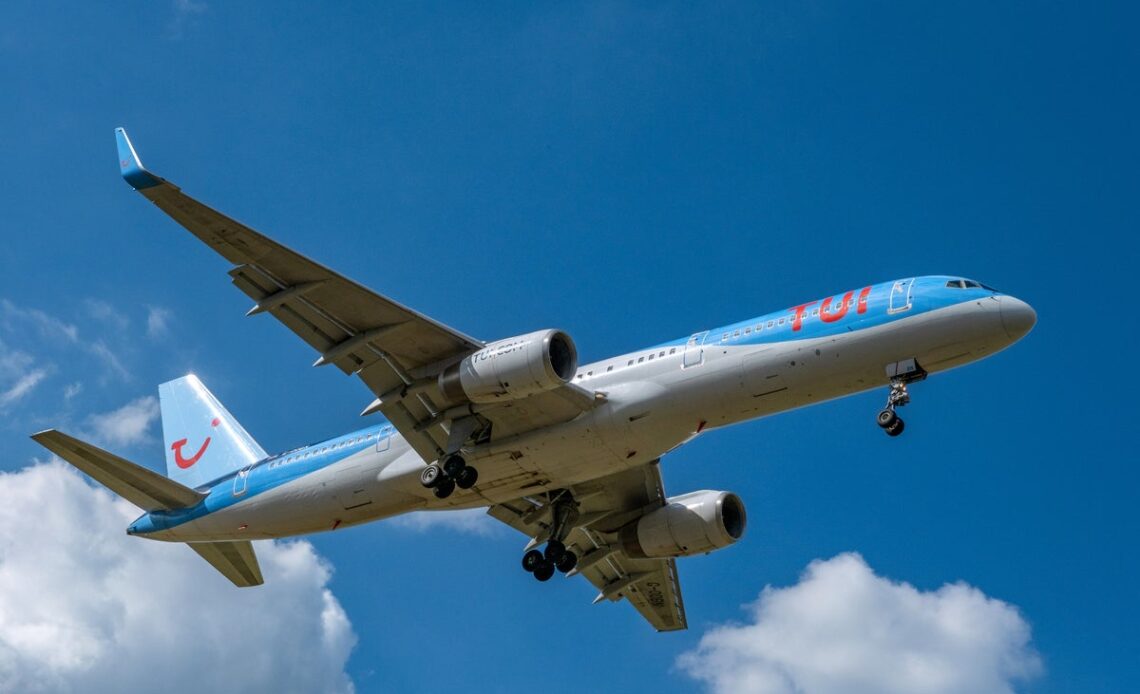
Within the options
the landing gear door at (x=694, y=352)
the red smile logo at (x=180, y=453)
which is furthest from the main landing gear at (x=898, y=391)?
the red smile logo at (x=180, y=453)

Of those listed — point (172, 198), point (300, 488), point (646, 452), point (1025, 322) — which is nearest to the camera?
point (172, 198)

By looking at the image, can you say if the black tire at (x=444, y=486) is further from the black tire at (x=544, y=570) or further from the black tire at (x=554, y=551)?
the black tire at (x=544, y=570)

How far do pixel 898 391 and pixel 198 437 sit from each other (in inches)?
924

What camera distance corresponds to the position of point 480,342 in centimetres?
3422

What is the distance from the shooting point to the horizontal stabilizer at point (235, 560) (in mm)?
41812

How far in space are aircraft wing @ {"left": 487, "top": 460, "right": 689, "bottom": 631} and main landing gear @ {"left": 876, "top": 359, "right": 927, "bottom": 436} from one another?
9.36 m

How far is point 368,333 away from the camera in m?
34.3

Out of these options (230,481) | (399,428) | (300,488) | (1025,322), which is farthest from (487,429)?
(1025,322)

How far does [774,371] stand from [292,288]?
11831mm

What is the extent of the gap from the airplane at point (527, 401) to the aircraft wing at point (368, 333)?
0.15ft

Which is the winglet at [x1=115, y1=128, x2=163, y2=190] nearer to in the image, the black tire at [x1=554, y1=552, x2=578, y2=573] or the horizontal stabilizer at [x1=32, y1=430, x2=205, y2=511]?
the horizontal stabilizer at [x1=32, y1=430, x2=205, y2=511]

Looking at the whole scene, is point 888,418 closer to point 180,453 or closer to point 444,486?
point 444,486

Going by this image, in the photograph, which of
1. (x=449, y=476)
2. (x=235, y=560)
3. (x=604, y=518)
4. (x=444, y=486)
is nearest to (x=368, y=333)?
(x=449, y=476)

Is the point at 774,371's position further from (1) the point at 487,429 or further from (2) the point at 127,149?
(2) the point at 127,149
